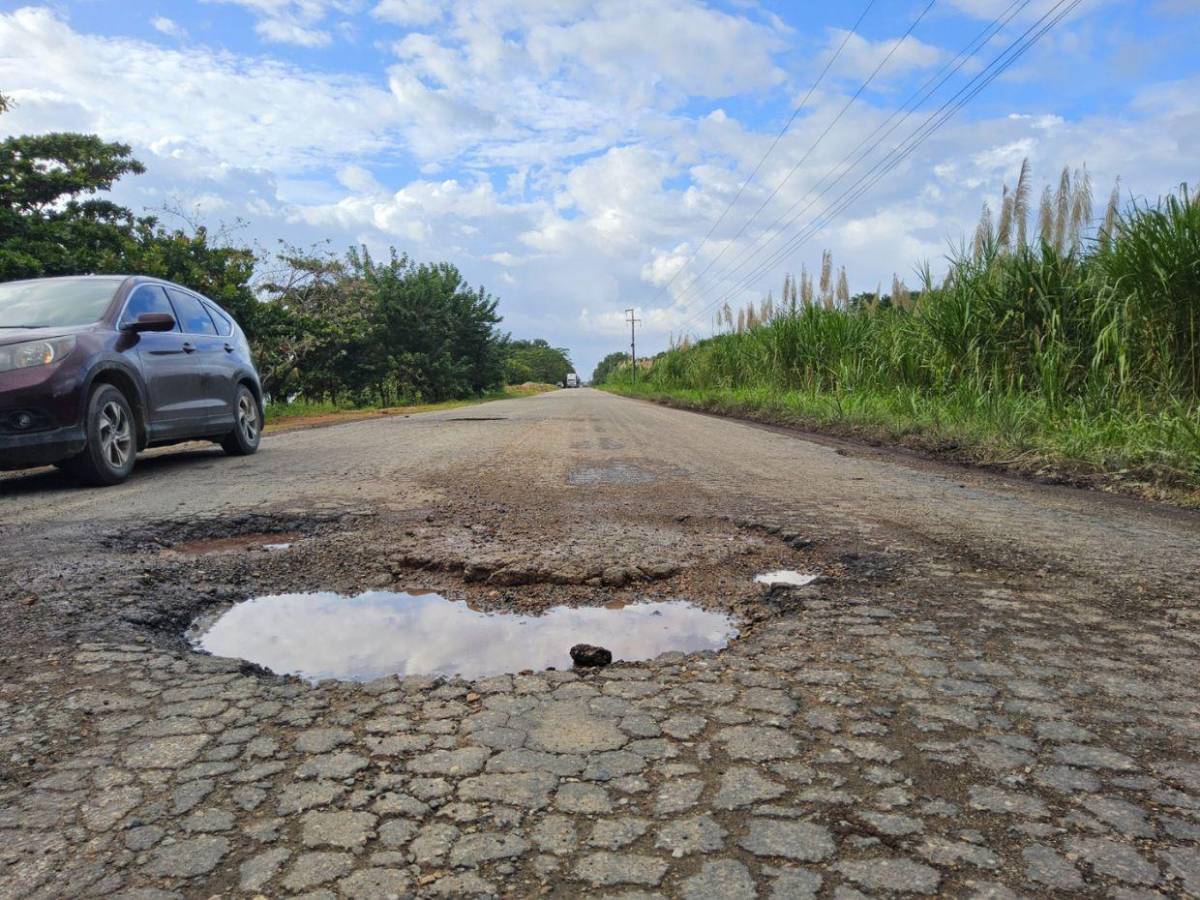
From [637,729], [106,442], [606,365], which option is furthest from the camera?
[606,365]

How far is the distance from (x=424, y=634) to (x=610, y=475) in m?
3.83

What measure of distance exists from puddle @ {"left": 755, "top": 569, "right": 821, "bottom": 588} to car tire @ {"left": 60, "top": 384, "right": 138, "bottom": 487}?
4932 millimetres

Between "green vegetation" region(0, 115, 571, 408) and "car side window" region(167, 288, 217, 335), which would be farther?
"green vegetation" region(0, 115, 571, 408)

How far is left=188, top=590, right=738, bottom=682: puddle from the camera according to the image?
8.48ft

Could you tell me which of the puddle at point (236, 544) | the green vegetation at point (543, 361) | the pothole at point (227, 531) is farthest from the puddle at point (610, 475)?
the green vegetation at point (543, 361)

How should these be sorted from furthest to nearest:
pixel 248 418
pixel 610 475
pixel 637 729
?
pixel 248 418
pixel 610 475
pixel 637 729

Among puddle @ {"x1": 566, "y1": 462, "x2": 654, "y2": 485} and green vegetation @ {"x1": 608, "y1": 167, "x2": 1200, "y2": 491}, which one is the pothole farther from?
green vegetation @ {"x1": 608, "y1": 167, "x2": 1200, "y2": 491}

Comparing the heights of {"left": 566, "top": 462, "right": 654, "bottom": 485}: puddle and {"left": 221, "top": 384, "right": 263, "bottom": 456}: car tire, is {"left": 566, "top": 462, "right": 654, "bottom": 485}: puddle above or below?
below

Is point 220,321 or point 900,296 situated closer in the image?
point 220,321

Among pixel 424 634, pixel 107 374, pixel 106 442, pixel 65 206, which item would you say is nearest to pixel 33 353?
pixel 107 374

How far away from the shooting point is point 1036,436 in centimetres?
742

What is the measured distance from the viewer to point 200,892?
1.42 metres

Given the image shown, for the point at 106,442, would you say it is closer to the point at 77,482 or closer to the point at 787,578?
the point at 77,482

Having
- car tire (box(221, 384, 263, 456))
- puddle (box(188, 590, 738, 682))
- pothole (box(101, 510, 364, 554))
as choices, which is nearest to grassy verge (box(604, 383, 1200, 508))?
puddle (box(188, 590, 738, 682))
